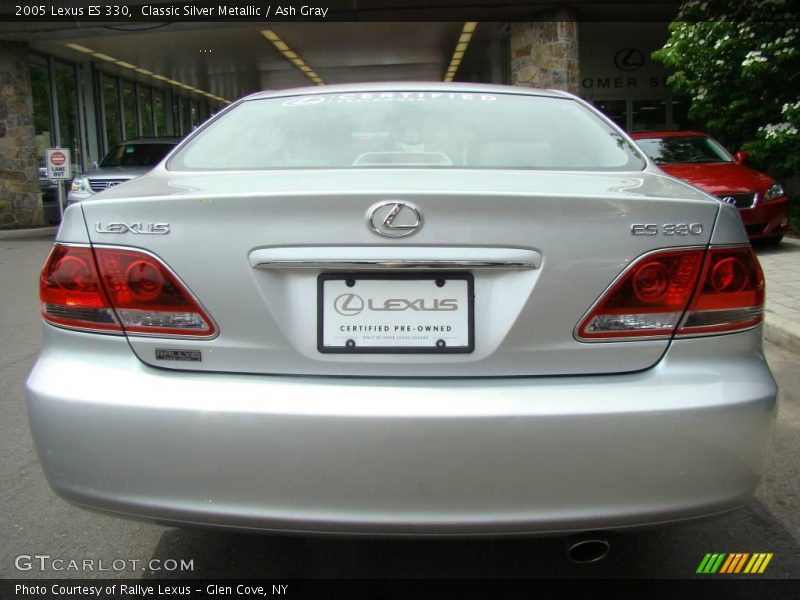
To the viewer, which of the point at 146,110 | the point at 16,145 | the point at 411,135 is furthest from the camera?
the point at 146,110

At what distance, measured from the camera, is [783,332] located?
5141mm

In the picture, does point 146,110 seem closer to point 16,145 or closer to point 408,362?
point 16,145

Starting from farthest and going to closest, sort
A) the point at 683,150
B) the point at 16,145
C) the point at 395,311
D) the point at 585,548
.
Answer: the point at 16,145 < the point at 683,150 < the point at 585,548 < the point at 395,311

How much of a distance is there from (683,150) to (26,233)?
12.2m

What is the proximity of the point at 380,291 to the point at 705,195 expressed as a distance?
36.4 inches

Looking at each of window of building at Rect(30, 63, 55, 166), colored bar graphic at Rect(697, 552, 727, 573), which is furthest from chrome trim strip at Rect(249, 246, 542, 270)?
window of building at Rect(30, 63, 55, 166)

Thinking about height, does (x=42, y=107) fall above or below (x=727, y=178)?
above

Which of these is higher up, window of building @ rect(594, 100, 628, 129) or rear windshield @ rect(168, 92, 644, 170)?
window of building @ rect(594, 100, 628, 129)

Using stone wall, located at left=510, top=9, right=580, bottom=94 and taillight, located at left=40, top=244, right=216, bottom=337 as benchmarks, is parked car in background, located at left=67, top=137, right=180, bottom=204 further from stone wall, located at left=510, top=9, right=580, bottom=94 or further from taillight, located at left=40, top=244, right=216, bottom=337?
taillight, located at left=40, top=244, right=216, bottom=337

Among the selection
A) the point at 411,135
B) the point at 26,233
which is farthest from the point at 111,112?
the point at 411,135

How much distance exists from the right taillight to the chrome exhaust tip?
56 cm

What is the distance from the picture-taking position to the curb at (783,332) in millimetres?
4988

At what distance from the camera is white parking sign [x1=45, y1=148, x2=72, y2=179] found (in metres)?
13.5

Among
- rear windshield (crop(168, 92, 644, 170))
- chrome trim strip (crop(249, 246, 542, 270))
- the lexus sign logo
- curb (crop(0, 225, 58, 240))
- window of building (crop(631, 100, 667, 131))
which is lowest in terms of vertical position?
curb (crop(0, 225, 58, 240))
